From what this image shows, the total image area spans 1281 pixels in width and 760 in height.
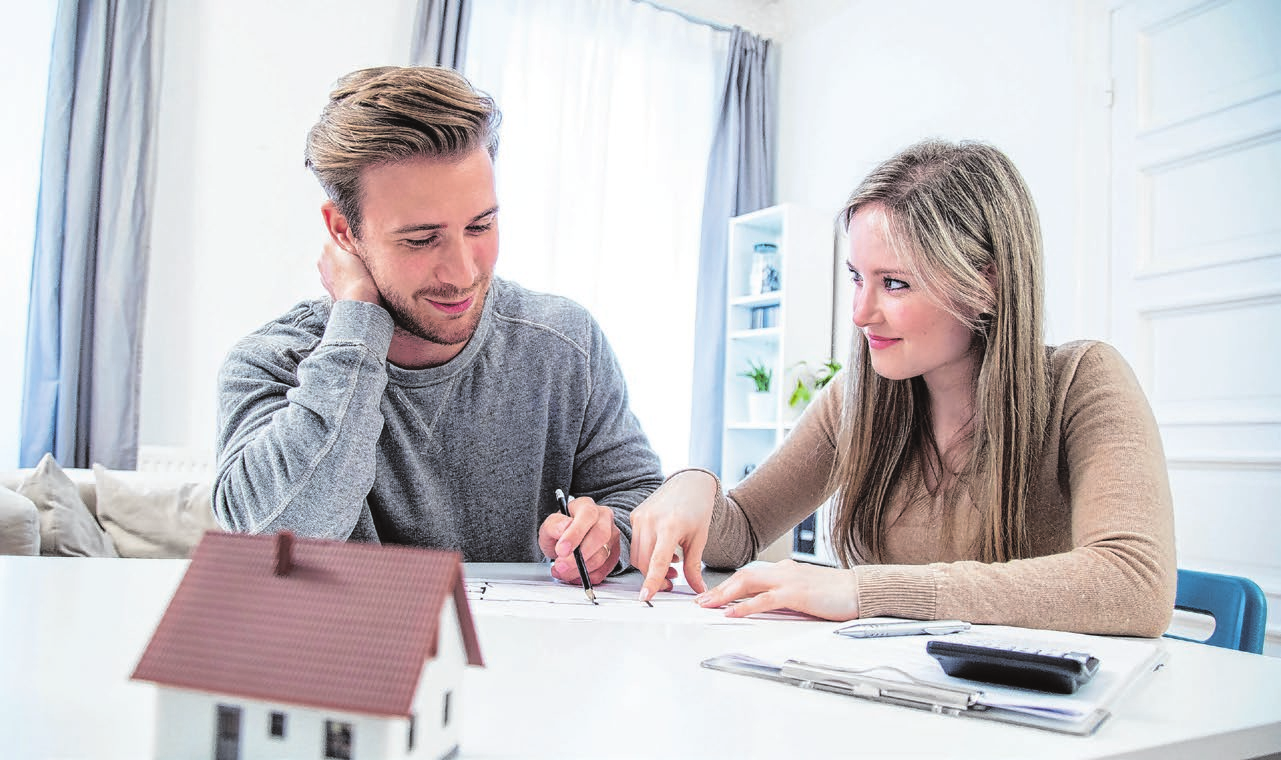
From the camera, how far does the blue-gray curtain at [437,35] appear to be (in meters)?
4.04

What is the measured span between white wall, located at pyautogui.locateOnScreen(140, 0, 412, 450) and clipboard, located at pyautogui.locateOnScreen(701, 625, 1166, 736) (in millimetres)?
3619

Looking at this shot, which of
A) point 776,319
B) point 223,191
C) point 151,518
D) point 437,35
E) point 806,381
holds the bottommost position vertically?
point 151,518

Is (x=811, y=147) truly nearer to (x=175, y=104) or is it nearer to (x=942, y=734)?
(x=175, y=104)

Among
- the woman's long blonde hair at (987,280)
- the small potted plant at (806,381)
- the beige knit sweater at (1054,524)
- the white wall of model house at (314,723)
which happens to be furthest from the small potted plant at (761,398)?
the white wall of model house at (314,723)

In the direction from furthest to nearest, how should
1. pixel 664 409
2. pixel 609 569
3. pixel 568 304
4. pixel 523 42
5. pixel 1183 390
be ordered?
pixel 664 409 < pixel 523 42 < pixel 1183 390 < pixel 568 304 < pixel 609 569

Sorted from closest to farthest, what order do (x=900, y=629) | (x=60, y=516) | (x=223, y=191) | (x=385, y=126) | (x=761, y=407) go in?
1. (x=900, y=629)
2. (x=385, y=126)
3. (x=60, y=516)
4. (x=223, y=191)
5. (x=761, y=407)

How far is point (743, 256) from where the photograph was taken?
185 inches

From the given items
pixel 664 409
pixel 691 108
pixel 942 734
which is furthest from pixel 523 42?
pixel 942 734

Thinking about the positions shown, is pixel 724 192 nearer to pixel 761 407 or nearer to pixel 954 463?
pixel 761 407

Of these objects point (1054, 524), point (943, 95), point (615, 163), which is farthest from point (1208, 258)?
point (615, 163)

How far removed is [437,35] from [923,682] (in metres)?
4.02

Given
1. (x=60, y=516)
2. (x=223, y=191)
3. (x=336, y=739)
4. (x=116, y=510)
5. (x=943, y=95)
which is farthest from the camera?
(x=943, y=95)

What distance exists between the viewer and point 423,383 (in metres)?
1.32

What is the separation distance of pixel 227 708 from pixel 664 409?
4336 mm
